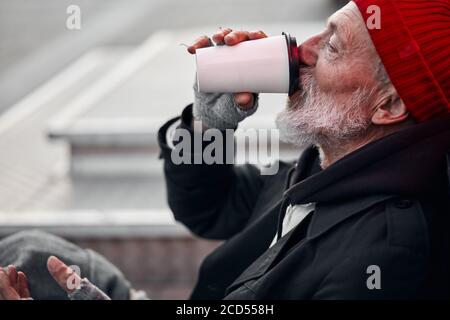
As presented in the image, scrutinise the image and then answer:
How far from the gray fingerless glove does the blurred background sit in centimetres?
17

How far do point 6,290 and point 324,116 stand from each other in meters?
0.87

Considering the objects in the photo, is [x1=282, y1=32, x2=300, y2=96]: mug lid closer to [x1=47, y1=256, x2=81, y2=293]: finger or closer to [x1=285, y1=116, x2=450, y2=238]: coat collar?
[x1=285, y1=116, x2=450, y2=238]: coat collar

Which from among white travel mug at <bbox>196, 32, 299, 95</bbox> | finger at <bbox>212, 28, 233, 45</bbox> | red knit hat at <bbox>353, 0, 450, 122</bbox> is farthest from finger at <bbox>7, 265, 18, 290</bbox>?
red knit hat at <bbox>353, 0, 450, 122</bbox>

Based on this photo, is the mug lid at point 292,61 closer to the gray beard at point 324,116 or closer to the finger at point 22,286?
the gray beard at point 324,116

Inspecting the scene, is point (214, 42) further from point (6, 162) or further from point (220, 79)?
point (6, 162)

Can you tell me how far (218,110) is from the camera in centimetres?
236

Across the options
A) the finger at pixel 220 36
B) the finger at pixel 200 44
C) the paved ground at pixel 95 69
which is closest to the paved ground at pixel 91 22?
the paved ground at pixel 95 69

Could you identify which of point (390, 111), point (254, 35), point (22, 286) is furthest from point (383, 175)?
point (22, 286)

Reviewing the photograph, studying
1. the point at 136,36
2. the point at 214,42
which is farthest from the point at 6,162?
the point at 136,36

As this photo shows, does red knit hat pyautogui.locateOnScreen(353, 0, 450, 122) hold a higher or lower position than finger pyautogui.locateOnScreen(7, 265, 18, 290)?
higher

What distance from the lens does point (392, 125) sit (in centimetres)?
210

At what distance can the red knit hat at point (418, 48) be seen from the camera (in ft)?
6.47

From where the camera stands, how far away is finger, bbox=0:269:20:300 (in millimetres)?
2002

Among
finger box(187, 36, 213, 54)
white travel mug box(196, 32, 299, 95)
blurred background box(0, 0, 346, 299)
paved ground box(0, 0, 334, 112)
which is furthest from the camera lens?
paved ground box(0, 0, 334, 112)
